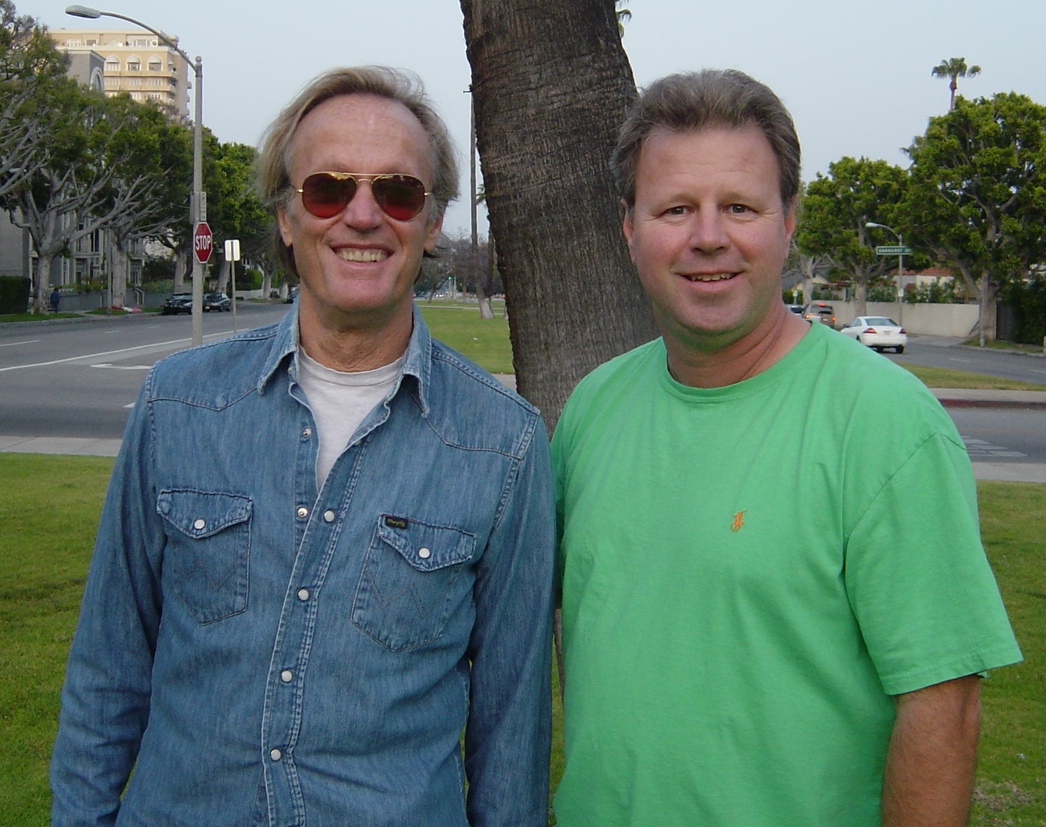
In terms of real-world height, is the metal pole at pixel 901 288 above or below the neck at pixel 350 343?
above

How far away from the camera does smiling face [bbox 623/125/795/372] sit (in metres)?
2.08

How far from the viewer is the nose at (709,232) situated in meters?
2.06

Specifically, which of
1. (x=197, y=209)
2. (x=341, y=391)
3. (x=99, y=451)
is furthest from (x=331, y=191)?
(x=197, y=209)

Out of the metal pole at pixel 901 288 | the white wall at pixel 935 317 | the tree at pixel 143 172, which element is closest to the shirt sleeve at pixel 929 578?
the metal pole at pixel 901 288

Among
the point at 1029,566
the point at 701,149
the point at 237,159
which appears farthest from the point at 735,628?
the point at 237,159

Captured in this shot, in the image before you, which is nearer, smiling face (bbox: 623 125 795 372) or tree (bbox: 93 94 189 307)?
smiling face (bbox: 623 125 795 372)

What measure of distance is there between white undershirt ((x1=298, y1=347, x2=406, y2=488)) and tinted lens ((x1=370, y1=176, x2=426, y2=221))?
29 cm

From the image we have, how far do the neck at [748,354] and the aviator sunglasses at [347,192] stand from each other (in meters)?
0.64

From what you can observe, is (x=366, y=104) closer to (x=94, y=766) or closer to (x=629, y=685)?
(x=629, y=685)

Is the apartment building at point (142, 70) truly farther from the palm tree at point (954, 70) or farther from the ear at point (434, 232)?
the ear at point (434, 232)

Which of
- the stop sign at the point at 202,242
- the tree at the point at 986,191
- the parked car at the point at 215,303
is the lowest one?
the parked car at the point at 215,303

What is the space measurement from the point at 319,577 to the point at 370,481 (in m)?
0.20

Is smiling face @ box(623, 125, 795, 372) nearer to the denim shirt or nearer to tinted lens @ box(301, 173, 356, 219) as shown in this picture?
the denim shirt

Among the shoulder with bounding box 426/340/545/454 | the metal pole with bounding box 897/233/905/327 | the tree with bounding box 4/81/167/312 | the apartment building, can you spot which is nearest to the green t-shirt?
the shoulder with bounding box 426/340/545/454
